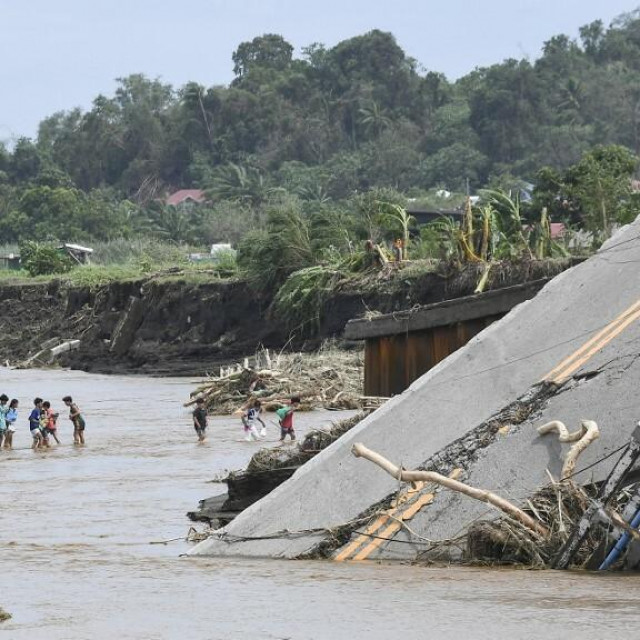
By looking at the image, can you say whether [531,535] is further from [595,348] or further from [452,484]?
[595,348]

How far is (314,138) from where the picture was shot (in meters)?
138

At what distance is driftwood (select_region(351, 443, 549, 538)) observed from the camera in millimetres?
12656

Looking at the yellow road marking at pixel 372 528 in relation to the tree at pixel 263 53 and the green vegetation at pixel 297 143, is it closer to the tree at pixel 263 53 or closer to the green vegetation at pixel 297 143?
the green vegetation at pixel 297 143

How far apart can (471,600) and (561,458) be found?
253 cm

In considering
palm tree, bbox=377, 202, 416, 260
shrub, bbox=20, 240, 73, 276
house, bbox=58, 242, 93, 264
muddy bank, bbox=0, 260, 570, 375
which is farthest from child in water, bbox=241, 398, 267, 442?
house, bbox=58, 242, 93, 264

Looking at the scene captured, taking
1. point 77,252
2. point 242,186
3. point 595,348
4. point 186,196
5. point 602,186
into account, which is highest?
point 186,196

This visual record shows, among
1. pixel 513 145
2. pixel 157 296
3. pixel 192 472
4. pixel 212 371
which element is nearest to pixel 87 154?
pixel 513 145

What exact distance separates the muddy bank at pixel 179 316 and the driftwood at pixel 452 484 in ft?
84.5

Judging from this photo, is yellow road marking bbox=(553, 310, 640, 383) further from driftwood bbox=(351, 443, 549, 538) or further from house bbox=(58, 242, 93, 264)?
house bbox=(58, 242, 93, 264)

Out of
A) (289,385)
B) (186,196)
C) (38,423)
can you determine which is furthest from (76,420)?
(186,196)

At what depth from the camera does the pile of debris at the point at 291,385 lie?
34.1m

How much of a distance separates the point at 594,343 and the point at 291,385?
20445 millimetres

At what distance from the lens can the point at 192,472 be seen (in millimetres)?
24078

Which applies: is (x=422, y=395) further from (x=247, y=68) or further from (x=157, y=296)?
(x=247, y=68)
